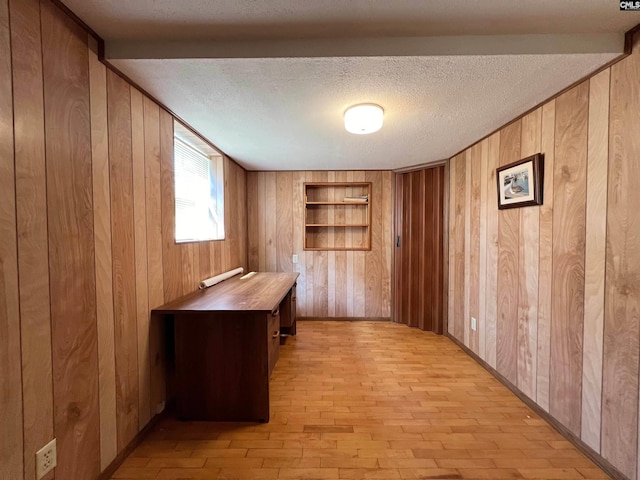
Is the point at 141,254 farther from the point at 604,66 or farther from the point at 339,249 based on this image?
the point at 604,66

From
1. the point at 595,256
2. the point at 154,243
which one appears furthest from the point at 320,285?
the point at 595,256

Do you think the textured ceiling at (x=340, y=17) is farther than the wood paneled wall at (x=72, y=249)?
Yes

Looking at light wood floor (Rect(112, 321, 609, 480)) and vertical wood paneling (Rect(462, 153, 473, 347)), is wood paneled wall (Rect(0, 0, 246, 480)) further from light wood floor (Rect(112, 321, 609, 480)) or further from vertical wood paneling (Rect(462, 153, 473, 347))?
vertical wood paneling (Rect(462, 153, 473, 347))

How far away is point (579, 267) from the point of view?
4.88ft

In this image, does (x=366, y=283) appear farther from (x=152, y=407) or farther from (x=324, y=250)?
(x=152, y=407)

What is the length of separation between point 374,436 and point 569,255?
1.61 metres

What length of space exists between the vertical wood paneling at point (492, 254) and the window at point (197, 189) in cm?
259

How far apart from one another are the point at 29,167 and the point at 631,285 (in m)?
2.63

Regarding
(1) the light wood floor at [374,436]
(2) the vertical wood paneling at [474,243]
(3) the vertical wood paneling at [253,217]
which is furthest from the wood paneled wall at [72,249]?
(2) the vertical wood paneling at [474,243]

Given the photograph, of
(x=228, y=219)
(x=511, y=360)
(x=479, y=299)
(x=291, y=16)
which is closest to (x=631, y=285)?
(x=511, y=360)

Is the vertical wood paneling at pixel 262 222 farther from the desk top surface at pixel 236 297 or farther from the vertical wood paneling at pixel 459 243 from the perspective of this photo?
the vertical wood paneling at pixel 459 243

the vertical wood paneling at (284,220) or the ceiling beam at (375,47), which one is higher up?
the ceiling beam at (375,47)

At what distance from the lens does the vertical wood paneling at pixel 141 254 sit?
151 cm

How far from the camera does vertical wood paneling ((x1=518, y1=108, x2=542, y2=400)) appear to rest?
1788 mm
